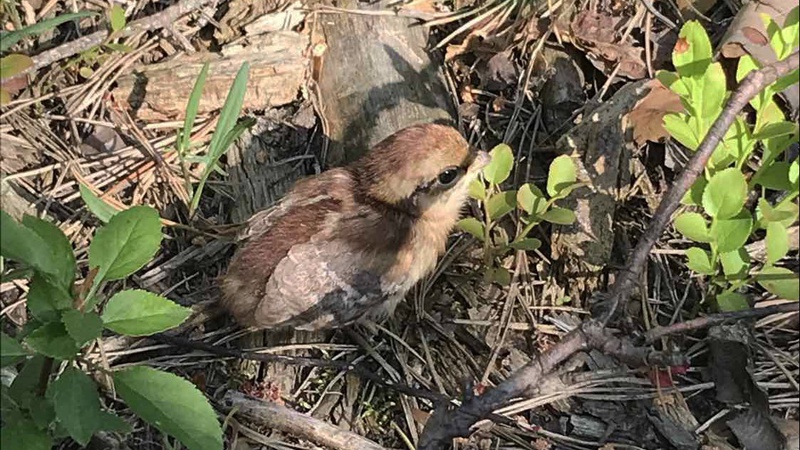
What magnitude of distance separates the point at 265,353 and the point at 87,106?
1.25 m

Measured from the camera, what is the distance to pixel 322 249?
2.84 metres

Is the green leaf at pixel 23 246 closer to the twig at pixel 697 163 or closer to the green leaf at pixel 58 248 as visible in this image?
the green leaf at pixel 58 248

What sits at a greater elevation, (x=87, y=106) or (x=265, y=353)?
(x=87, y=106)

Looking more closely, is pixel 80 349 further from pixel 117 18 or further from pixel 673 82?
pixel 673 82

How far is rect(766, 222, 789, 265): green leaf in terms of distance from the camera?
2400 millimetres

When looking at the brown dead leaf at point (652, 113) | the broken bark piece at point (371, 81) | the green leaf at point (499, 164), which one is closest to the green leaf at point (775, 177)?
the brown dead leaf at point (652, 113)

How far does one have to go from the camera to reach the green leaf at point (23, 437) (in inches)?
78.6

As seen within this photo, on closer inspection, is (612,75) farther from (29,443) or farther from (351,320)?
(29,443)

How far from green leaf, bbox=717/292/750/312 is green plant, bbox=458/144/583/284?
1.66 feet

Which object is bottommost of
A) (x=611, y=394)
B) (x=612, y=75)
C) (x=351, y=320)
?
(x=611, y=394)

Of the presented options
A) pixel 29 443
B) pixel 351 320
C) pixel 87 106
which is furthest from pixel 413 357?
pixel 87 106

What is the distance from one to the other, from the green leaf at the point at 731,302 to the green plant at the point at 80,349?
152 cm

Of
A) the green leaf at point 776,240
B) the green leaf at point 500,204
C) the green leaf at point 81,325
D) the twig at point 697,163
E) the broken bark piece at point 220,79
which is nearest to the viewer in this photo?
the green leaf at point 81,325

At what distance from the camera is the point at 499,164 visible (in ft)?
9.34
